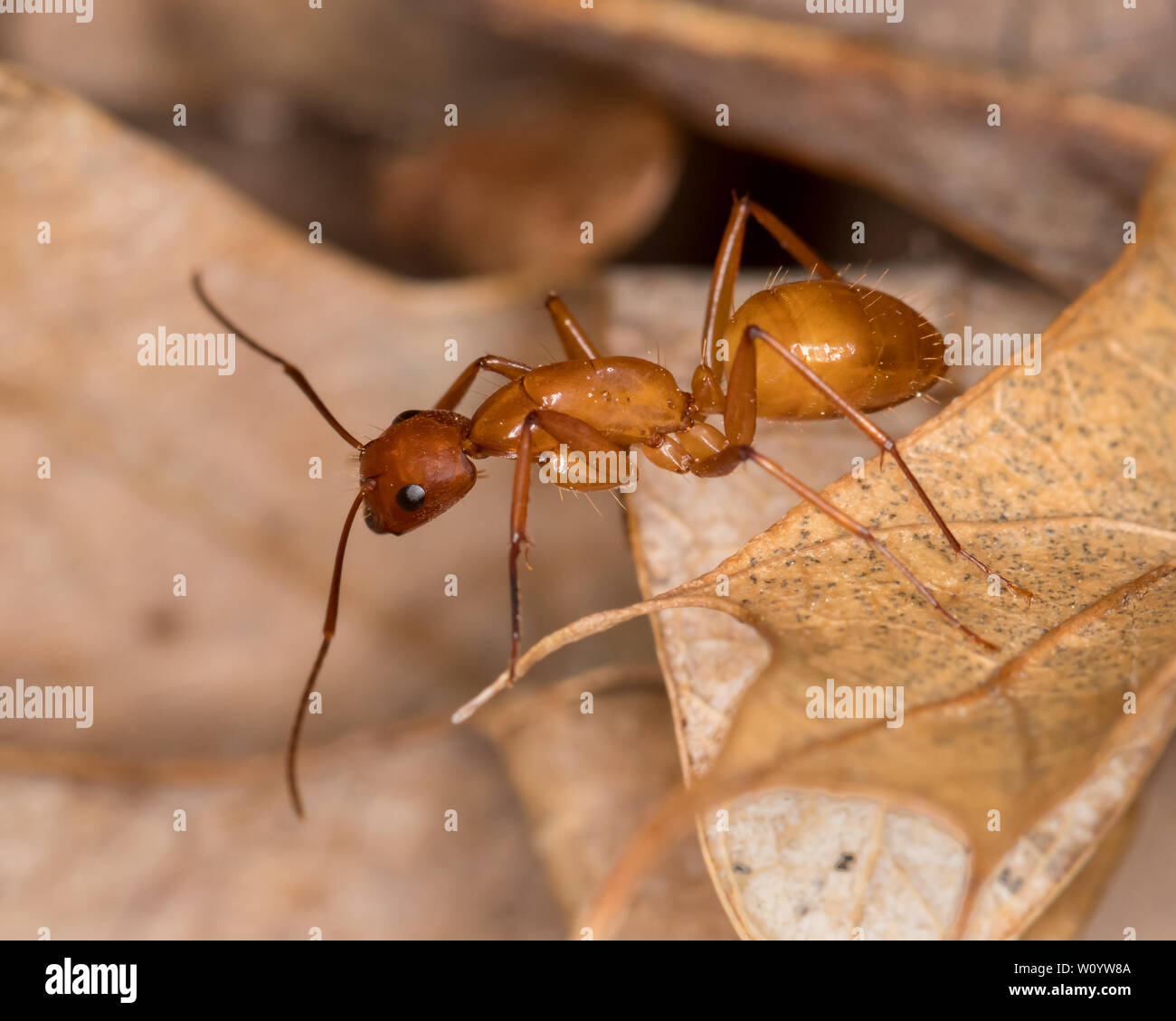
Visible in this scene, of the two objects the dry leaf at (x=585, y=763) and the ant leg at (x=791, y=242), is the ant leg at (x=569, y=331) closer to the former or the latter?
the ant leg at (x=791, y=242)

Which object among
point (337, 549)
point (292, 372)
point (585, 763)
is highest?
point (292, 372)

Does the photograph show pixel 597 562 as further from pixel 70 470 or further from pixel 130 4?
pixel 130 4

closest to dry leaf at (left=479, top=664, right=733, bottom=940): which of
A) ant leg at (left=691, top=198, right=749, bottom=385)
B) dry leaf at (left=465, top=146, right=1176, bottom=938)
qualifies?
dry leaf at (left=465, top=146, right=1176, bottom=938)

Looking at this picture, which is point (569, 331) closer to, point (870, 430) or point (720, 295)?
point (720, 295)

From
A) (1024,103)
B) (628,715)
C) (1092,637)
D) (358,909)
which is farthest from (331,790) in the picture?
(1024,103)

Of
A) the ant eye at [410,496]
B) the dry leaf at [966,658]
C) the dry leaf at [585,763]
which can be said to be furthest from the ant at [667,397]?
the dry leaf at [966,658]

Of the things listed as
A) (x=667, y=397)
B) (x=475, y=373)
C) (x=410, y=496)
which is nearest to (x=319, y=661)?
(x=410, y=496)
